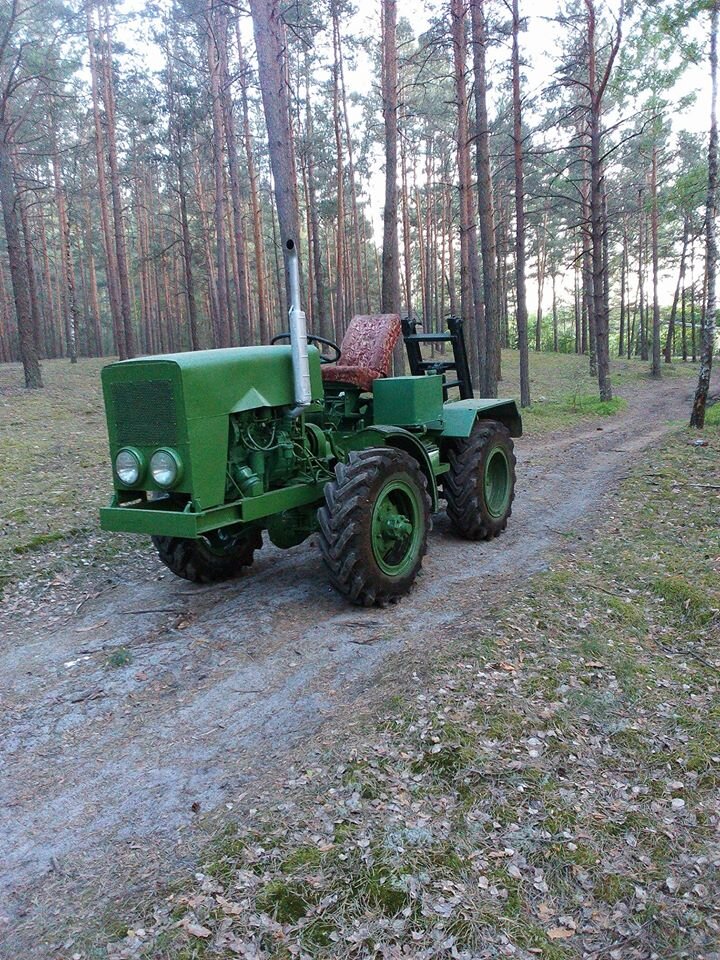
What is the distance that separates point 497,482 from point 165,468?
4.29m

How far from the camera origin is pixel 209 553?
19.2ft

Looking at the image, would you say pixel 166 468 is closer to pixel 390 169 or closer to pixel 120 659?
pixel 120 659

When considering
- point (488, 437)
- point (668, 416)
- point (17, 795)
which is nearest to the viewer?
point (17, 795)

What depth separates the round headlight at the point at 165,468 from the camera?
4.67 meters

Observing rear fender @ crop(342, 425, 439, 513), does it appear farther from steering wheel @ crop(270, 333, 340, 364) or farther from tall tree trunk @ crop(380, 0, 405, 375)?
tall tree trunk @ crop(380, 0, 405, 375)

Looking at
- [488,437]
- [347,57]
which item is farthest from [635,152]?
[488,437]

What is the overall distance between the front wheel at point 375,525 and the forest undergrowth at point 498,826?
766 mm

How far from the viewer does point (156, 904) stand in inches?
106

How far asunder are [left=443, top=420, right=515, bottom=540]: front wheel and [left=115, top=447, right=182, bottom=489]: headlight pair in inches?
129

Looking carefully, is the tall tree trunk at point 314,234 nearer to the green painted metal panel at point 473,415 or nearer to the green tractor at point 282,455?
the green painted metal panel at point 473,415

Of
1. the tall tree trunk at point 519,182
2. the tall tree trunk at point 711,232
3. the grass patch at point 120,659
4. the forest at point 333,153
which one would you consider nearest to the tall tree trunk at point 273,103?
the forest at point 333,153

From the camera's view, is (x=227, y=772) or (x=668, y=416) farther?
(x=668, y=416)

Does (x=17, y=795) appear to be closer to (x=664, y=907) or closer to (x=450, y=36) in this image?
(x=664, y=907)

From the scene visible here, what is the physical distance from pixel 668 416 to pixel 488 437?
11.3 m
